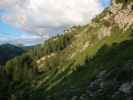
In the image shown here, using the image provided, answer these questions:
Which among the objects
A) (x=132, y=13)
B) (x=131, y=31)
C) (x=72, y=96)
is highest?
(x=132, y=13)

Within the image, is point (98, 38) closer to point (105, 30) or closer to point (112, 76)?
point (105, 30)

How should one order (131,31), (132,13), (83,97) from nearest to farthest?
(83,97) → (131,31) → (132,13)

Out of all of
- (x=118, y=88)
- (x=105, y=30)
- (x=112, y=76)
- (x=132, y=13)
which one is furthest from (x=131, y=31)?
(x=118, y=88)

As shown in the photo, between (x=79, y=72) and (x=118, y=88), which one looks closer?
(x=118, y=88)

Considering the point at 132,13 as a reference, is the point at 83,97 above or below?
below

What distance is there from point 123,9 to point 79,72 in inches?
2524

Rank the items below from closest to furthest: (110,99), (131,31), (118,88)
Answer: (110,99)
(118,88)
(131,31)

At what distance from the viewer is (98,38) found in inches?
6786

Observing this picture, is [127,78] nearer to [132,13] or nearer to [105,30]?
[132,13]

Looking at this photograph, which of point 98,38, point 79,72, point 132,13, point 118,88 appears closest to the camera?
point 118,88

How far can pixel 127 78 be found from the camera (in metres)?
65.7

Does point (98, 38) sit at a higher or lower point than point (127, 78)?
higher

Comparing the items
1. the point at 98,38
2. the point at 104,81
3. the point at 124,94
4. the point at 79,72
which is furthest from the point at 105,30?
the point at 124,94

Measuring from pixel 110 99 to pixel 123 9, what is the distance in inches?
4203
